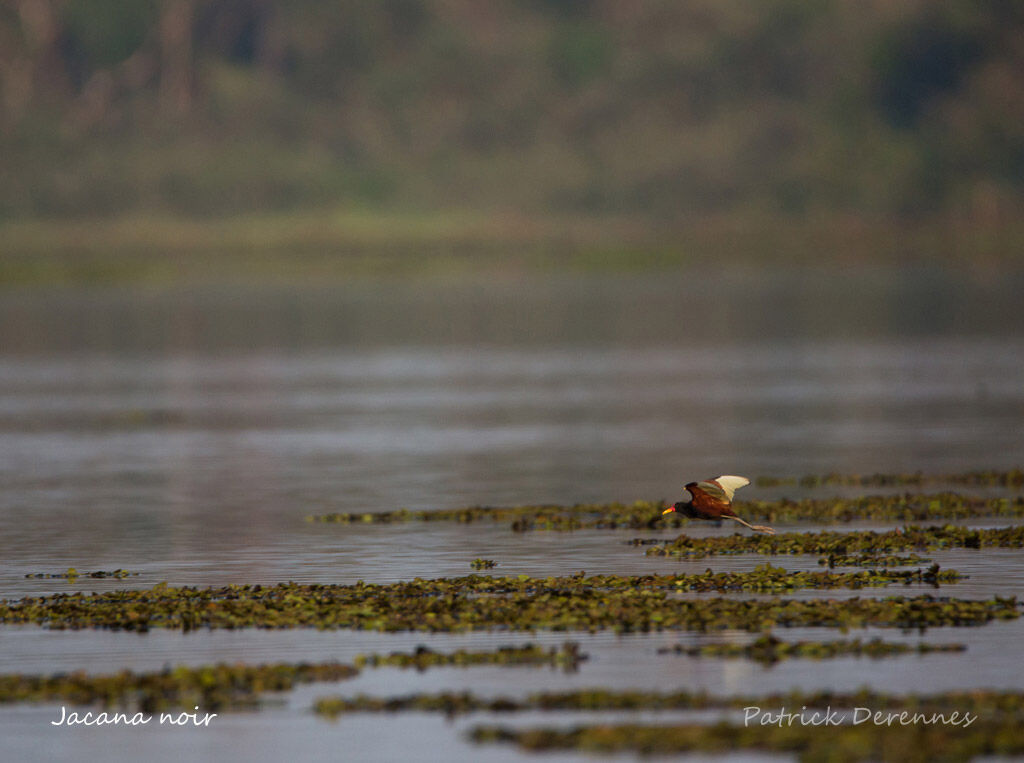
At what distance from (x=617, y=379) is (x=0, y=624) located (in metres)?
64.8

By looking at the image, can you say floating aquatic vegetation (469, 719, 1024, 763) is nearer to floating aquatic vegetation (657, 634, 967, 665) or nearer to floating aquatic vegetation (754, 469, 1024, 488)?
floating aquatic vegetation (657, 634, 967, 665)

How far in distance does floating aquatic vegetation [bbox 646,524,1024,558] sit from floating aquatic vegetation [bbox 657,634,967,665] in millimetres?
8378

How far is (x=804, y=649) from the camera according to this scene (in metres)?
25.9

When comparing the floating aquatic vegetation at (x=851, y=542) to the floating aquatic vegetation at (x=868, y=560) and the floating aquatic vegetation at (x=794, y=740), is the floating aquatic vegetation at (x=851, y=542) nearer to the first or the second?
the floating aquatic vegetation at (x=868, y=560)

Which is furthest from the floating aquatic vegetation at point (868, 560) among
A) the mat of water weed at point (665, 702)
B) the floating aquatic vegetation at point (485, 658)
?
the mat of water weed at point (665, 702)

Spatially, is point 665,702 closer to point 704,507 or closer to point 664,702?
point 664,702

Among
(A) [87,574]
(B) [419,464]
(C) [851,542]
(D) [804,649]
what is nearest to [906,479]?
(C) [851,542]

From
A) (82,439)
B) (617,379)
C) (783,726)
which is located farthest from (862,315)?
(783,726)

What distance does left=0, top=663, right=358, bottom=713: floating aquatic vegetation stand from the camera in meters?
24.1

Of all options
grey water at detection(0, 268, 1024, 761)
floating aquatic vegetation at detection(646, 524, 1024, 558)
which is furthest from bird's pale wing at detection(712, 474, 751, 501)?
floating aquatic vegetation at detection(646, 524, 1024, 558)

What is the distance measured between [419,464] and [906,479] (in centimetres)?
1351

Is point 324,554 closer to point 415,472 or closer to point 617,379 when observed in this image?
point 415,472

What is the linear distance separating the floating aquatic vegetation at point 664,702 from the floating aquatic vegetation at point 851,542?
37.6 ft

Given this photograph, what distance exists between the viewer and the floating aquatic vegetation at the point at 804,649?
25.7m
